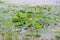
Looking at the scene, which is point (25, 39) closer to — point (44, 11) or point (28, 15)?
point (28, 15)

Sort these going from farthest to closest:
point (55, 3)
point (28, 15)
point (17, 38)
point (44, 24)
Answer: point (55, 3) → point (28, 15) → point (44, 24) → point (17, 38)

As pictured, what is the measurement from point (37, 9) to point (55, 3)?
2.08 feet

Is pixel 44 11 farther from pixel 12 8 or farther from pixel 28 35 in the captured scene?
pixel 28 35

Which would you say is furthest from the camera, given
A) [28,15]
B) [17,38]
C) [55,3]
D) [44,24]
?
[55,3]

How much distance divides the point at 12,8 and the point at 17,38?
1.15m

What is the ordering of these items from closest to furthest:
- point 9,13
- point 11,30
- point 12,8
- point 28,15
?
point 11,30 < point 28,15 < point 9,13 < point 12,8

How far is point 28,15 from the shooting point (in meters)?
2.75

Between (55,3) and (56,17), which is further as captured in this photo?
(55,3)

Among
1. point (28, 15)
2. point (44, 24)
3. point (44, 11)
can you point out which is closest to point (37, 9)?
point (44, 11)

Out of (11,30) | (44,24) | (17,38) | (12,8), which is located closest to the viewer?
(17,38)

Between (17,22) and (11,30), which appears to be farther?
(17,22)

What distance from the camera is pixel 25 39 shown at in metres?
2.17

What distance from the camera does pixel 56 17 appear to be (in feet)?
9.13

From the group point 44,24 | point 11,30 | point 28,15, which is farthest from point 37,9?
point 11,30
